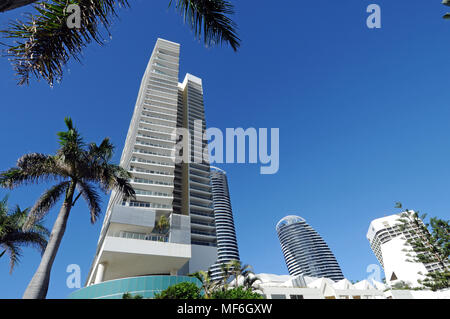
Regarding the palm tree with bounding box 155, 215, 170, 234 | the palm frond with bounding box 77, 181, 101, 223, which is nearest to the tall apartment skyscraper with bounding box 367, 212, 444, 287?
the palm tree with bounding box 155, 215, 170, 234

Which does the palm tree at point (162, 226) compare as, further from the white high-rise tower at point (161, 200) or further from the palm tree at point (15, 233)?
the palm tree at point (15, 233)

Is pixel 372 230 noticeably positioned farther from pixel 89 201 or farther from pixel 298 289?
pixel 89 201

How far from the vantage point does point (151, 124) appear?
54.6 metres

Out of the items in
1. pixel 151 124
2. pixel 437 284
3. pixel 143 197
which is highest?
pixel 151 124

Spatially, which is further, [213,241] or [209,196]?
[209,196]

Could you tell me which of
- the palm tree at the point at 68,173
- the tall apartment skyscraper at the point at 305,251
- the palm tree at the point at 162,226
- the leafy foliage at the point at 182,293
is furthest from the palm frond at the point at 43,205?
the tall apartment skyscraper at the point at 305,251

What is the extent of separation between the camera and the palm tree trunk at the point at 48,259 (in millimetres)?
8619

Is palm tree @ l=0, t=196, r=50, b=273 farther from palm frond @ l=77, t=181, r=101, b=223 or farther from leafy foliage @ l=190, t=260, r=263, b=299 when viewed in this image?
leafy foliage @ l=190, t=260, r=263, b=299

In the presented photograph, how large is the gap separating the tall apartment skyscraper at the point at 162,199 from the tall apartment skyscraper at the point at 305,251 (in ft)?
409

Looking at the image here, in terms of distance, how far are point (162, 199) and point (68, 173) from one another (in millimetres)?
32272

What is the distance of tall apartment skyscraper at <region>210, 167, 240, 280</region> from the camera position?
117938 millimetres

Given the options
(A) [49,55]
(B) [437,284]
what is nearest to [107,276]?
(A) [49,55]
